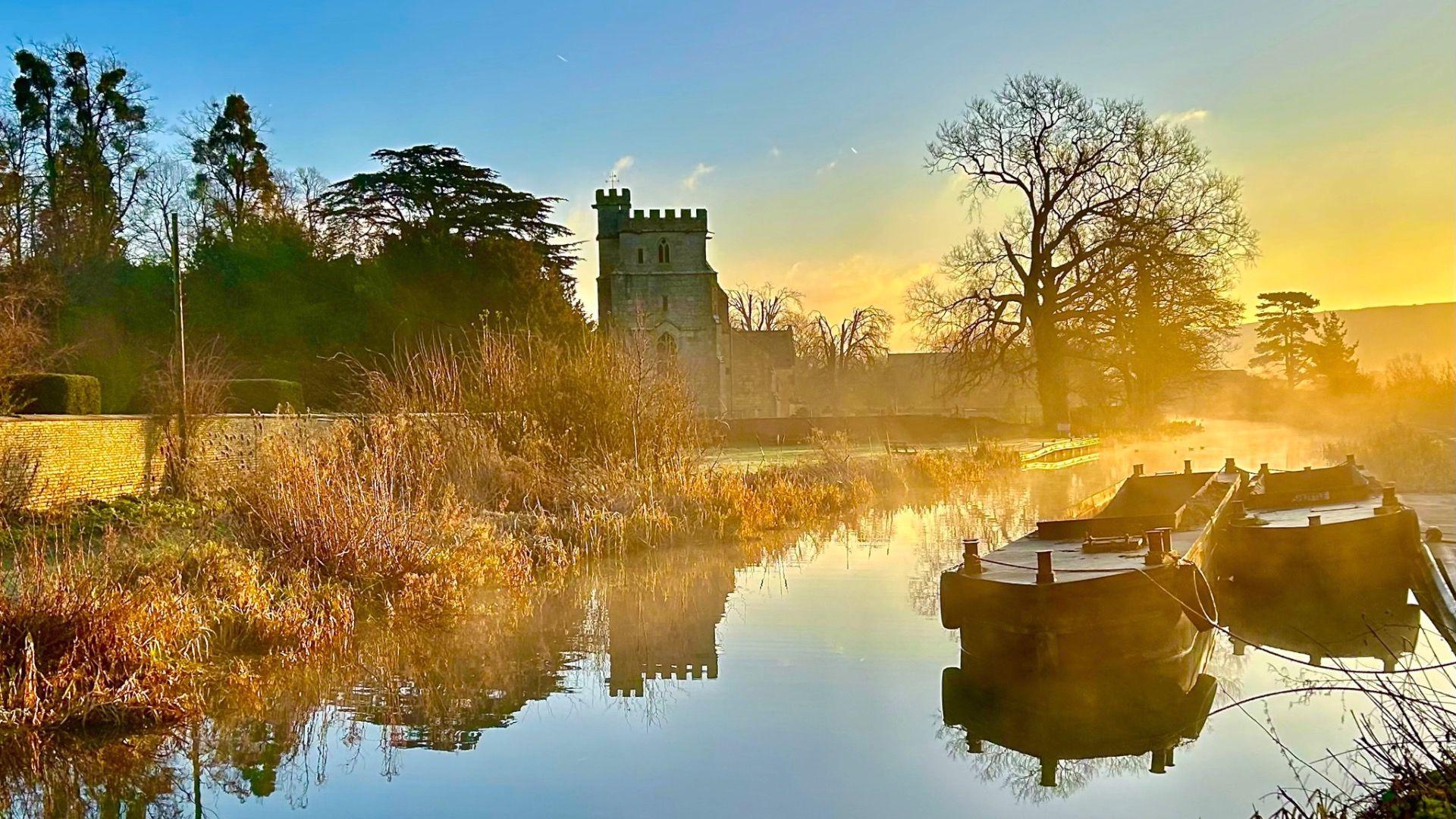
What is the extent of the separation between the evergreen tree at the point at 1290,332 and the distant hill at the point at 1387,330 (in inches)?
46.4

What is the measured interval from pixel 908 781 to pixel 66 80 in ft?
105

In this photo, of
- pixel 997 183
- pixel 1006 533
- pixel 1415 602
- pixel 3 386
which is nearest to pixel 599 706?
pixel 1415 602

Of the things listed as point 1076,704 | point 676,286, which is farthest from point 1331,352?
point 1076,704

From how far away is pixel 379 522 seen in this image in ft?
30.8

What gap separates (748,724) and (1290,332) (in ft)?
163

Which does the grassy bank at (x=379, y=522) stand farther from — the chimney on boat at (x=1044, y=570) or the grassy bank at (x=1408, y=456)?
the grassy bank at (x=1408, y=456)

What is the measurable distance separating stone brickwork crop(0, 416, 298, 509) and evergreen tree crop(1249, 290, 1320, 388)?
45028 millimetres

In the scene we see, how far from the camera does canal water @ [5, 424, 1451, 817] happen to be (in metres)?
5.37

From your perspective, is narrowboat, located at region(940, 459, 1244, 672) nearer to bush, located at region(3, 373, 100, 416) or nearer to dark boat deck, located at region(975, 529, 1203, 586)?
dark boat deck, located at region(975, 529, 1203, 586)

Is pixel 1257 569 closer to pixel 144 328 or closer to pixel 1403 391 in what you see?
pixel 1403 391

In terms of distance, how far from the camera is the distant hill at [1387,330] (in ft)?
174

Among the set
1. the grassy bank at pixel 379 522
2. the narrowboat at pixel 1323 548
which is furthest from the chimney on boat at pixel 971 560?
the grassy bank at pixel 379 522

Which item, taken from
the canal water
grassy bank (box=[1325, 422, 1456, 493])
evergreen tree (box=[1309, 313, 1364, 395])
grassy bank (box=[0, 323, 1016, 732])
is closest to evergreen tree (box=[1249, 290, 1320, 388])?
evergreen tree (box=[1309, 313, 1364, 395])

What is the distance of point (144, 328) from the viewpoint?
1192 inches
